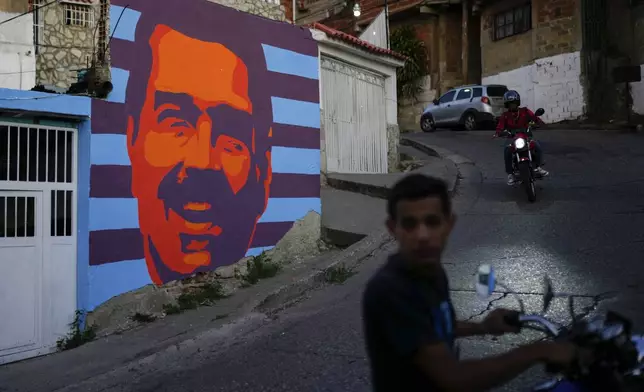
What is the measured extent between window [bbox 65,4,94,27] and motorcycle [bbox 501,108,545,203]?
656cm

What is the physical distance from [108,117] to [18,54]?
2.47m

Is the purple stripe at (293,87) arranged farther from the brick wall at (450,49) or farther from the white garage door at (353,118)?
the brick wall at (450,49)

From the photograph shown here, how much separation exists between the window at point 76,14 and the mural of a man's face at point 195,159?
156cm

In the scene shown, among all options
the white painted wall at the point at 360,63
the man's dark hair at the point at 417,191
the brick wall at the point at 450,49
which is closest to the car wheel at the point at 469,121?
the brick wall at the point at 450,49

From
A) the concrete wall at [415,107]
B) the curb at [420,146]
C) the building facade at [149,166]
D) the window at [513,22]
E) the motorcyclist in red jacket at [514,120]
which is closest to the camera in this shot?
the building facade at [149,166]

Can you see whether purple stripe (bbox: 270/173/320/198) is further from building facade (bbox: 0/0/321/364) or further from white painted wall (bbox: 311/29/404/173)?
white painted wall (bbox: 311/29/404/173)

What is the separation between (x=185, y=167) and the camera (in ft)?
25.5

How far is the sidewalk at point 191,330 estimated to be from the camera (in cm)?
551

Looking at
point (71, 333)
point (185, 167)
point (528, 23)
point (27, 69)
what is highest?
point (528, 23)

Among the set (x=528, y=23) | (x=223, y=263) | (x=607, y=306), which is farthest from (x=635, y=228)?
(x=528, y=23)

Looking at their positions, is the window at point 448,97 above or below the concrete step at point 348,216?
above

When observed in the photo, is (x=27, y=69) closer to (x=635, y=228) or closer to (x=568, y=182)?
(x=635, y=228)

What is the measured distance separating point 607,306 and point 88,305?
199 inches

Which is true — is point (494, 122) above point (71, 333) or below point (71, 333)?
above
